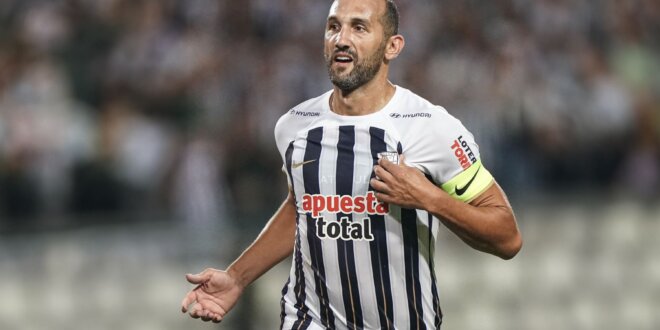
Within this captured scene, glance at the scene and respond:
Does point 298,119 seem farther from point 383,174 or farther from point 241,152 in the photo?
point 241,152

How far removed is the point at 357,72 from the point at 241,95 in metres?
4.99

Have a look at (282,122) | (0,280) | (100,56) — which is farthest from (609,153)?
(282,122)

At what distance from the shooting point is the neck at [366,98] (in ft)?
16.1

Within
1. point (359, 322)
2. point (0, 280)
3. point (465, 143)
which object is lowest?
point (0, 280)

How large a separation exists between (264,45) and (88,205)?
2108 millimetres

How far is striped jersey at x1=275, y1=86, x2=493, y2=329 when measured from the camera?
4.81m

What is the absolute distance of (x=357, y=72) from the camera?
4.84 m

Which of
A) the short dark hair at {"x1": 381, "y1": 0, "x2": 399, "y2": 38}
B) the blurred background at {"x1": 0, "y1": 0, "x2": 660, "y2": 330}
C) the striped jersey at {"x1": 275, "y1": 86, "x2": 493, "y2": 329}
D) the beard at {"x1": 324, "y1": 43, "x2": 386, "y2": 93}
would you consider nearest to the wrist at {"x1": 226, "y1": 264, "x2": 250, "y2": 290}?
the striped jersey at {"x1": 275, "y1": 86, "x2": 493, "y2": 329}

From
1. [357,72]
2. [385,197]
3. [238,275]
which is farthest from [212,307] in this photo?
Answer: [357,72]

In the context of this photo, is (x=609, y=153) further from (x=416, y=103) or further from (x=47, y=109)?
(x=416, y=103)

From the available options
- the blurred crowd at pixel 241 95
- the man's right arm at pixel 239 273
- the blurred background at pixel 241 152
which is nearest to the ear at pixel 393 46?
the man's right arm at pixel 239 273

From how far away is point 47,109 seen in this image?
31.0 feet

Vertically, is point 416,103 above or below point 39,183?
above

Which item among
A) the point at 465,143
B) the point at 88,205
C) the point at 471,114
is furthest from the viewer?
the point at 471,114
